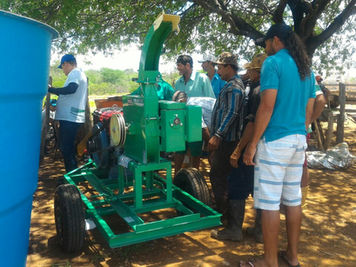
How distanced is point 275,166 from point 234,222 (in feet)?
3.47

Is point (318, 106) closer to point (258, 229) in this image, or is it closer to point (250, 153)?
point (250, 153)

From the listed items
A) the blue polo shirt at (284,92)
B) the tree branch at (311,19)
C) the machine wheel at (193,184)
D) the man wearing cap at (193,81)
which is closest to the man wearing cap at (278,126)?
the blue polo shirt at (284,92)

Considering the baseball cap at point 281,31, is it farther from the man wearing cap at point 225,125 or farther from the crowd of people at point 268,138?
the man wearing cap at point 225,125

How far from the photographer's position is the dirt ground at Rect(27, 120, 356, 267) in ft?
10.2

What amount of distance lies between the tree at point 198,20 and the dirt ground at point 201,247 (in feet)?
12.6

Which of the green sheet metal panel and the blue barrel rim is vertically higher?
the blue barrel rim

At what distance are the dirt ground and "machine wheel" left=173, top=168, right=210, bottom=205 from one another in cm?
39

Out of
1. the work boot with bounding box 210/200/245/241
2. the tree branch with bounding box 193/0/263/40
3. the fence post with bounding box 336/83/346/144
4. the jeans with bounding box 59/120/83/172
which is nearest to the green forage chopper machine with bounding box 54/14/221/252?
the work boot with bounding box 210/200/245/241

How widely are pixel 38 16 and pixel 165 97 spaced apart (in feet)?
10.1

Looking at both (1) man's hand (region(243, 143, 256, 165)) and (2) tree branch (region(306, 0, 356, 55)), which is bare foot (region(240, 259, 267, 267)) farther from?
(2) tree branch (region(306, 0, 356, 55))

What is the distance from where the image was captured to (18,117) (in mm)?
1795

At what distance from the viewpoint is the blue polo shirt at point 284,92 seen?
101 inches

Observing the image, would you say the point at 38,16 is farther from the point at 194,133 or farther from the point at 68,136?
the point at 194,133

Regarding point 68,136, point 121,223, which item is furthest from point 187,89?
point 121,223
